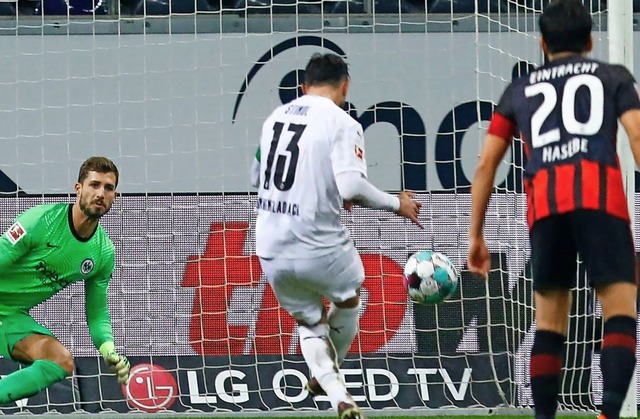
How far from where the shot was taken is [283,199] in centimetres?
564

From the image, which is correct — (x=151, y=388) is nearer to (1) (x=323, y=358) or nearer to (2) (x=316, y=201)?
(1) (x=323, y=358)

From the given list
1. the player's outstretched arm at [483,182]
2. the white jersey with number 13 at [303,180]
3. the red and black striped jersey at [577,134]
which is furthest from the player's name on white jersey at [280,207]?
the red and black striped jersey at [577,134]

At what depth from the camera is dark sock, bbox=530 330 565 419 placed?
4473 millimetres

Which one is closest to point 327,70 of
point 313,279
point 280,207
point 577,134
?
point 280,207

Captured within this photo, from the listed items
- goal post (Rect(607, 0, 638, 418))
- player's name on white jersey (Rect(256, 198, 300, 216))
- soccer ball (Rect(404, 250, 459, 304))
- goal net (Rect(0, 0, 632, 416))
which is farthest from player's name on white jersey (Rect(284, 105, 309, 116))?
goal net (Rect(0, 0, 632, 416))

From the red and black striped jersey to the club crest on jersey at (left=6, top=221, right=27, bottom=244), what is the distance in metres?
3.03

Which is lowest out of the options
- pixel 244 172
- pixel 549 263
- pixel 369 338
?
pixel 369 338

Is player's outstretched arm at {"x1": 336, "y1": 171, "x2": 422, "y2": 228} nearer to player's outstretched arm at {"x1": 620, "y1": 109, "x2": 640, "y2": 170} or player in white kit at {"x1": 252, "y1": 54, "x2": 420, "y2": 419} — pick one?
player in white kit at {"x1": 252, "y1": 54, "x2": 420, "y2": 419}

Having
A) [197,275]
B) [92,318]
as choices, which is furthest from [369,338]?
[92,318]

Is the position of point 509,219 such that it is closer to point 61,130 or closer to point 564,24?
point 61,130

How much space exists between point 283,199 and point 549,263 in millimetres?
1522

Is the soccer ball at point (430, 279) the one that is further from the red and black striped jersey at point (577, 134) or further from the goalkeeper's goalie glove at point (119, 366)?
the red and black striped jersey at point (577, 134)

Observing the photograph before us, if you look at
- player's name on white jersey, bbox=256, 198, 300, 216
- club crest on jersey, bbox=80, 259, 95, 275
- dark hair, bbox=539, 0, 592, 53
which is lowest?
club crest on jersey, bbox=80, 259, 95, 275

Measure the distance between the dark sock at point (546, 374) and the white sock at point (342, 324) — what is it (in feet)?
5.36
